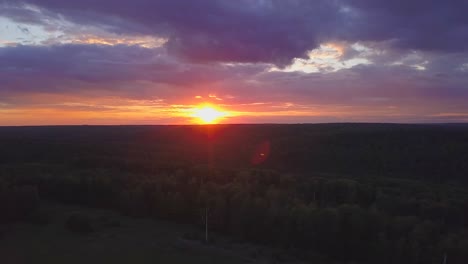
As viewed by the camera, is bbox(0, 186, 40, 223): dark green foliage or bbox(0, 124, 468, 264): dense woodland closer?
bbox(0, 124, 468, 264): dense woodland

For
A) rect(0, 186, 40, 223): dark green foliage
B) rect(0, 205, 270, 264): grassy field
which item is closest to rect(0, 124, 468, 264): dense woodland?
rect(0, 186, 40, 223): dark green foliage

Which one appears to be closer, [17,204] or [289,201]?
[17,204]

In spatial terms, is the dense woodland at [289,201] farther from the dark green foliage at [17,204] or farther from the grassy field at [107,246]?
the grassy field at [107,246]

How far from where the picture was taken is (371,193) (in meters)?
33.8

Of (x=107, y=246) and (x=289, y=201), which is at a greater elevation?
(x=289, y=201)

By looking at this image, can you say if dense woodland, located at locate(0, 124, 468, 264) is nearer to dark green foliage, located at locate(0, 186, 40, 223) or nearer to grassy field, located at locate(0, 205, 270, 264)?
dark green foliage, located at locate(0, 186, 40, 223)

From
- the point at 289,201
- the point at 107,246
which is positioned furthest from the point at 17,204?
the point at 289,201

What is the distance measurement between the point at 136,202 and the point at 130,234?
5.30 metres

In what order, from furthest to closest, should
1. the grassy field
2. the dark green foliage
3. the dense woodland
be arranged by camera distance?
1. the dark green foliage
2. the dense woodland
3. the grassy field

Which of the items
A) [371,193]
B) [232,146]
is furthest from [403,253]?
[232,146]

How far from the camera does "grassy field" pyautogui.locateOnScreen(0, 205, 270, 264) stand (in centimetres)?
1978

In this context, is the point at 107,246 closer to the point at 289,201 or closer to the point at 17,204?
the point at 17,204

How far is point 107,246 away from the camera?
2188 cm

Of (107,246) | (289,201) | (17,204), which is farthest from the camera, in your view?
(289,201)
